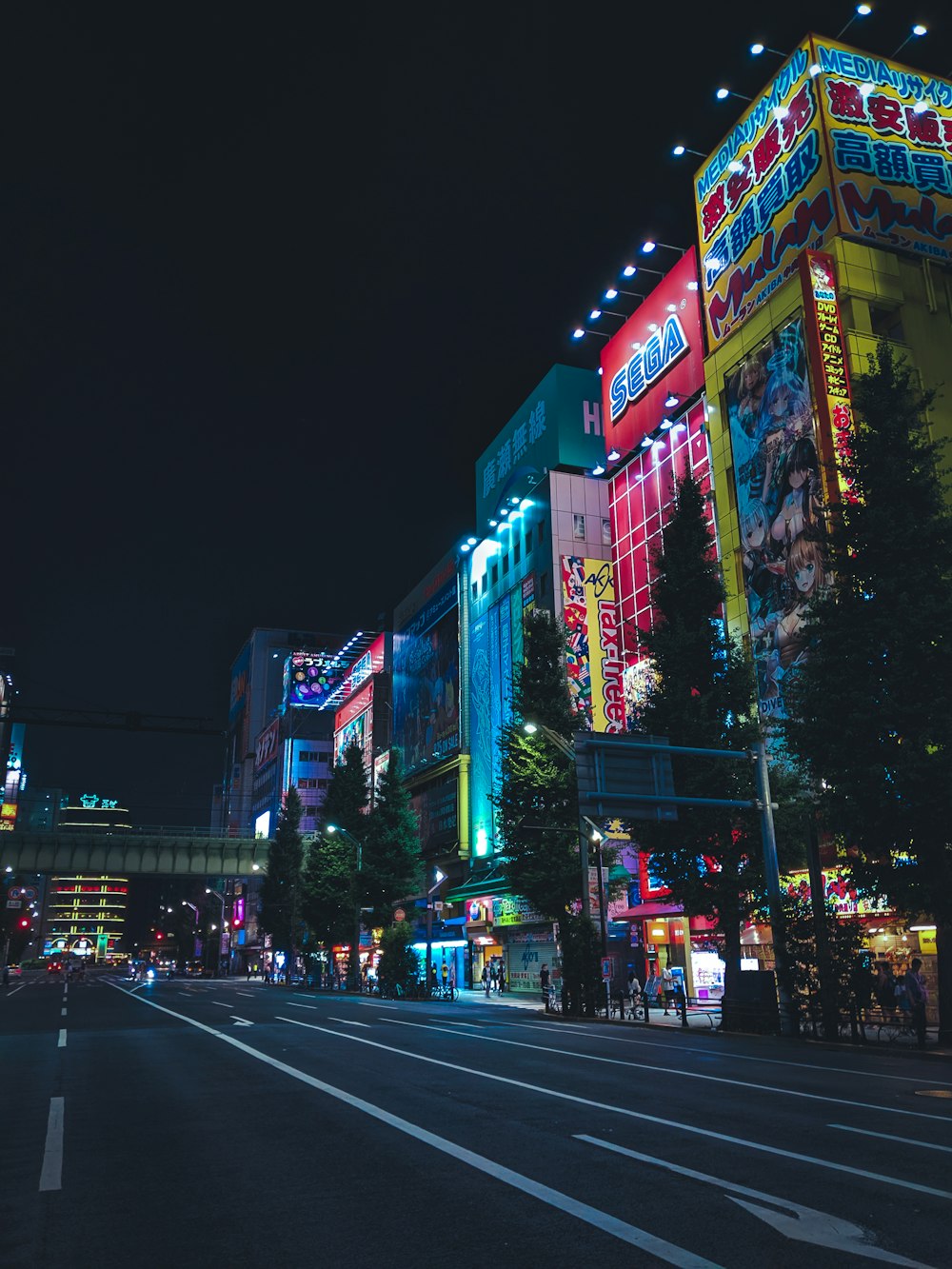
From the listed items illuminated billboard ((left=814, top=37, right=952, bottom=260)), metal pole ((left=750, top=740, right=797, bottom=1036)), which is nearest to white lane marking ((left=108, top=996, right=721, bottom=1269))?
metal pole ((left=750, top=740, right=797, bottom=1036))

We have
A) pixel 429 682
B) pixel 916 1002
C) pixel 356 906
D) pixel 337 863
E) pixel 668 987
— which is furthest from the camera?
pixel 429 682

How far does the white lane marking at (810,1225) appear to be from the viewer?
539 cm

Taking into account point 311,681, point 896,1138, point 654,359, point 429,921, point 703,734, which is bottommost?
point 896,1138

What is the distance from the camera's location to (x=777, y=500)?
3506 cm

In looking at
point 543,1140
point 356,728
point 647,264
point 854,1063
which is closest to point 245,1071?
point 543,1140

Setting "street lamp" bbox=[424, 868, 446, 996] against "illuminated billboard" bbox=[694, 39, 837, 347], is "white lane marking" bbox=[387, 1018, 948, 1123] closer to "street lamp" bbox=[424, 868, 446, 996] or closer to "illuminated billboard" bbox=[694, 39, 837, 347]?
"street lamp" bbox=[424, 868, 446, 996]

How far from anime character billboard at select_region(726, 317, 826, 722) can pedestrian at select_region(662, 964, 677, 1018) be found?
10.8 meters

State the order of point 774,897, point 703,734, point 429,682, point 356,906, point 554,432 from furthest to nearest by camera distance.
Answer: point 429,682
point 554,432
point 356,906
point 703,734
point 774,897

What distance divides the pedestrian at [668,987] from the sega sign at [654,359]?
87.1 feet

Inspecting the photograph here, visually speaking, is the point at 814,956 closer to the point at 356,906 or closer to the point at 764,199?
the point at 764,199

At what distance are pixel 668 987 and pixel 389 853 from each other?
2101cm

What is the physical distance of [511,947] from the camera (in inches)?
2205

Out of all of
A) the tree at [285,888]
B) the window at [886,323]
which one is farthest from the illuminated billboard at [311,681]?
the window at [886,323]

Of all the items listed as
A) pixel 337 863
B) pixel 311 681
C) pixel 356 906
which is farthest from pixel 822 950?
pixel 311 681
